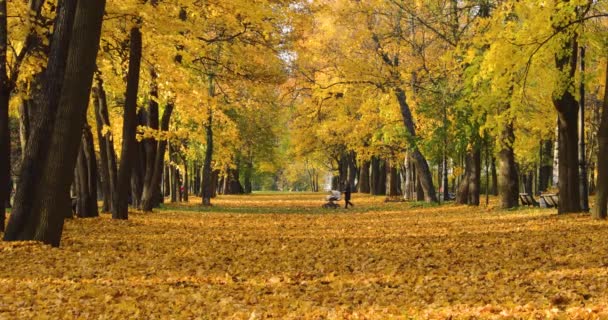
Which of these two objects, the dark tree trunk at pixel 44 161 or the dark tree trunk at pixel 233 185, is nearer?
the dark tree trunk at pixel 44 161

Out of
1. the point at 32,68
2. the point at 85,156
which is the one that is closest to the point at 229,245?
the point at 32,68

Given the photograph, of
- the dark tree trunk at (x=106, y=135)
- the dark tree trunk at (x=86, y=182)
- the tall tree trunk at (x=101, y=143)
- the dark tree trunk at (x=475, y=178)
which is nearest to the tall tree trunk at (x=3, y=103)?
the dark tree trunk at (x=86, y=182)

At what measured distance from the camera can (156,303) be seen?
7633 mm

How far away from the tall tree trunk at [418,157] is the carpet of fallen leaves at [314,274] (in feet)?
50.9

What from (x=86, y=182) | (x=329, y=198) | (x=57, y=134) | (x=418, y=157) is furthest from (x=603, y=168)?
(x=329, y=198)

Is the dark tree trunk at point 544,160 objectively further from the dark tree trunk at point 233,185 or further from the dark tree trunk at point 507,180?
the dark tree trunk at point 233,185

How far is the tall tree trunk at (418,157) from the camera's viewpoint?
32.4 meters

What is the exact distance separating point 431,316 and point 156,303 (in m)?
3.03

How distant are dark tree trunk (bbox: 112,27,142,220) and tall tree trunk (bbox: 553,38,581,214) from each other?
37.4 feet

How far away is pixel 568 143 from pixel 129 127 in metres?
12.2

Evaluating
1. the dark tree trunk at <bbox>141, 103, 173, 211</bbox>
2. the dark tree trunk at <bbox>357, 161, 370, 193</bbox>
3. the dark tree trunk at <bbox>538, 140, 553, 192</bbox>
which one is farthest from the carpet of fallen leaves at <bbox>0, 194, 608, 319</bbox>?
the dark tree trunk at <bbox>357, 161, 370, 193</bbox>

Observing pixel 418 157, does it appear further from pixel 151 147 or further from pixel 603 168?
pixel 603 168

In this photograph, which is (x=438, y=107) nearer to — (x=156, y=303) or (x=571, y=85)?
(x=571, y=85)

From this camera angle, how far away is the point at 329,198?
117 ft
